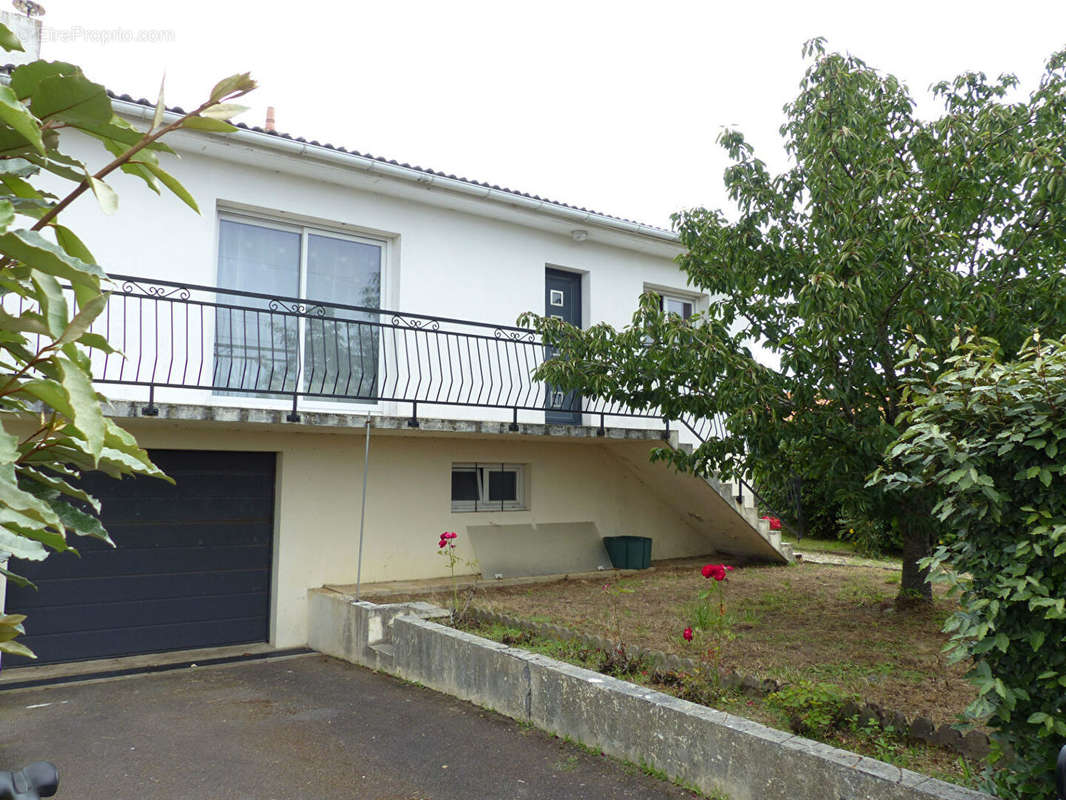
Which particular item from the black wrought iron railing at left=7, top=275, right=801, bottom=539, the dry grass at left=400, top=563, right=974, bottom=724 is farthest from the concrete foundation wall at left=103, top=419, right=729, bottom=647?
the dry grass at left=400, top=563, right=974, bottom=724

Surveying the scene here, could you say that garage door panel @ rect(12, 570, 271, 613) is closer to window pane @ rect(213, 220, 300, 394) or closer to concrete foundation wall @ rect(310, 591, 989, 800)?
concrete foundation wall @ rect(310, 591, 989, 800)

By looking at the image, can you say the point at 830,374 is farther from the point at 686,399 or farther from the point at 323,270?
the point at 323,270

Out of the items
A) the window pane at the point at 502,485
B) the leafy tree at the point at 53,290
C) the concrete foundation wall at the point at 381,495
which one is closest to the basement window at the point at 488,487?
the window pane at the point at 502,485

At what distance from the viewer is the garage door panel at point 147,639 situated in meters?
7.29

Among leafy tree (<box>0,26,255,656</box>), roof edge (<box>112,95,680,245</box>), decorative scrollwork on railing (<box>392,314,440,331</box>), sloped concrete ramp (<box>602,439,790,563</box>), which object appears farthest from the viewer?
sloped concrete ramp (<box>602,439,790,563</box>)

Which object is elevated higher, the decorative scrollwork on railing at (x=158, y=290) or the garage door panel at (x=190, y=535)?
the decorative scrollwork on railing at (x=158, y=290)

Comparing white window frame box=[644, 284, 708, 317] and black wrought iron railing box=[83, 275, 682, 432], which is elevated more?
white window frame box=[644, 284, 708, 317]

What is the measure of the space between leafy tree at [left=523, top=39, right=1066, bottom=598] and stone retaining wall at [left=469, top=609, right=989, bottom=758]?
1.88 meters

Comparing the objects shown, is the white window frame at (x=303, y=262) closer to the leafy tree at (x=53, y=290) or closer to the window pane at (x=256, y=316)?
the window pane at (x=256, y=316)

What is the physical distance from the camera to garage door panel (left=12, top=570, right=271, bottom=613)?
7.29 meters

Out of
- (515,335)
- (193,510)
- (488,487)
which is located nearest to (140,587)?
(193,510)

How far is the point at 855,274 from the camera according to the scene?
5.63 m

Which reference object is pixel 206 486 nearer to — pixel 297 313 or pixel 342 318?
pixel 297 313

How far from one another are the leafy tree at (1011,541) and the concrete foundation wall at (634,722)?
1.60 feet
